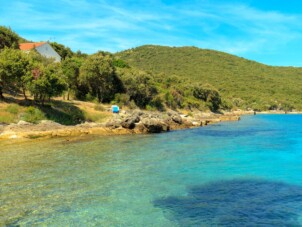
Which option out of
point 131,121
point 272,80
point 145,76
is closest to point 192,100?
point 145,76

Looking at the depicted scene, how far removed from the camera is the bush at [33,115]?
128 ft

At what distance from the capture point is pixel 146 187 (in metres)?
17.0

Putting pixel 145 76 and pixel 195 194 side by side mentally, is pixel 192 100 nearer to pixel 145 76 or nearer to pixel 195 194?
pixel 145 76

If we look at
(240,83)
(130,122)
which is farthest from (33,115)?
(240,83)

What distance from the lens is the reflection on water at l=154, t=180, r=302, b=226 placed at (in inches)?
482

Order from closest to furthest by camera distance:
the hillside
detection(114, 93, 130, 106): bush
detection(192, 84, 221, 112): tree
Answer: detection(114, 93, 130, 106): bush < detection(192, 84, 221, 112): tree < the hillside

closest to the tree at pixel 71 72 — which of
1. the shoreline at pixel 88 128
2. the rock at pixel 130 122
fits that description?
the shoreline at pixel 88 128

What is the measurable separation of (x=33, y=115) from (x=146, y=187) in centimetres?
2852

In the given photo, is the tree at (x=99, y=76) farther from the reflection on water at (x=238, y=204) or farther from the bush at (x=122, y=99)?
the reflection on water at (x=238, y=204)

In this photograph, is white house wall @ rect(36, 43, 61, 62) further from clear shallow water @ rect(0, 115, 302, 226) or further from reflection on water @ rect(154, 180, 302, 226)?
reflection on water @ rect(154, 180, 302, 226)

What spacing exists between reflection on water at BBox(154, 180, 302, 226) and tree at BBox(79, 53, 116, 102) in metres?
50.2

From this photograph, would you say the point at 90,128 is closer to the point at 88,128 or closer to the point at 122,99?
the point at 88,128

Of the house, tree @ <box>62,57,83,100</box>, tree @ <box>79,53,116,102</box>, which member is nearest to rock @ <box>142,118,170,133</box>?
tree @ <box>79,53,116,102</box>

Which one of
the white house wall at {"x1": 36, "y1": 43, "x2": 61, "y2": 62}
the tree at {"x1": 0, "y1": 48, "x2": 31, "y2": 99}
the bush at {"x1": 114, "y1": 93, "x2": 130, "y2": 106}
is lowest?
the bush at {"x1": 114, "y1": 93, "x2": 130, "y2": 106}
